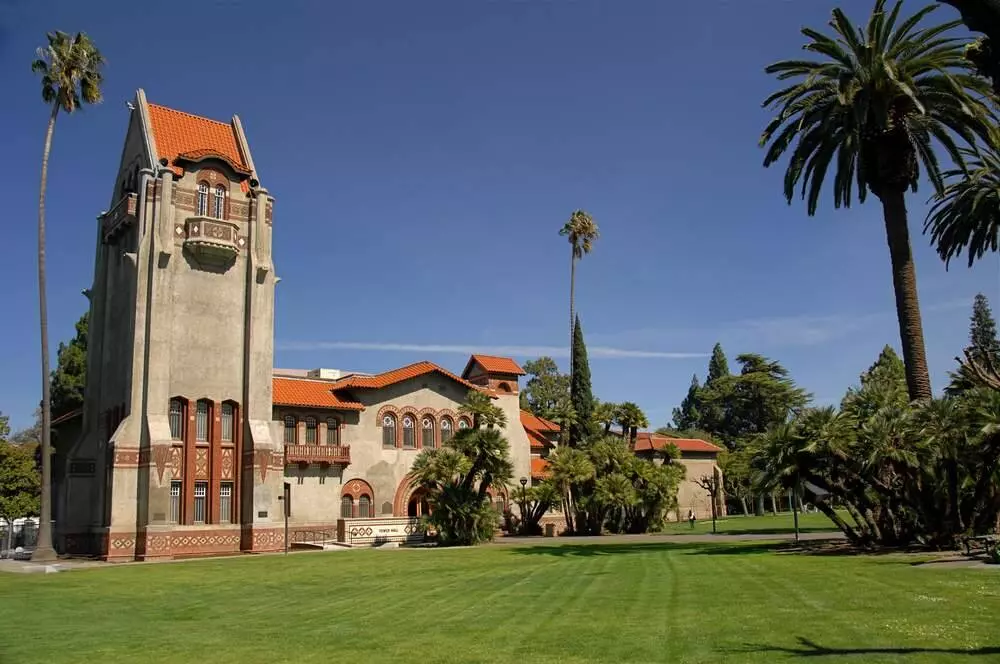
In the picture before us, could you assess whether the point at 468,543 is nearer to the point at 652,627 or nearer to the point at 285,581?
the point at 285,581

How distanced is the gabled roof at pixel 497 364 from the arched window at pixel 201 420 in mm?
22869

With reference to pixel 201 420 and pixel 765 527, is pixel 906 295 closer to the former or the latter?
pixel 765 527

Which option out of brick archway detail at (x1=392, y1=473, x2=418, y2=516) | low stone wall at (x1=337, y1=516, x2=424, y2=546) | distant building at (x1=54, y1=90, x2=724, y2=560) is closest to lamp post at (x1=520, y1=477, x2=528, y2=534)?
brick archway detail at (x1=392, y1=473, x2=418, y2=516)

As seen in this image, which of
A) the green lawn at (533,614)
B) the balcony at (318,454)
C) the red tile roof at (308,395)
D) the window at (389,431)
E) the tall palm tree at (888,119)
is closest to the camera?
the green lawn at (533,614)

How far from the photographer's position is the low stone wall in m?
45.6

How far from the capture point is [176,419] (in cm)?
4075

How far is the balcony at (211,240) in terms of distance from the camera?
138ft

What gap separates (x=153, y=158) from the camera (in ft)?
140

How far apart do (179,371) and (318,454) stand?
10.6 metres

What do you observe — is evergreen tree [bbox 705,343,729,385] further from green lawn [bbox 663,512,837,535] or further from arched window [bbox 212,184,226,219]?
arched window [bbox 212,184,226,219]

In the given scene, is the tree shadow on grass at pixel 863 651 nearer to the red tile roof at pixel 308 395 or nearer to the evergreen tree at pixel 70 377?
the red tile roof at pixel 308 395

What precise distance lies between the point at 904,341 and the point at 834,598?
1797 centimetres

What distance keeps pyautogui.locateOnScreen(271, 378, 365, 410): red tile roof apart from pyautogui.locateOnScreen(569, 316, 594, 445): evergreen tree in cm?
2045

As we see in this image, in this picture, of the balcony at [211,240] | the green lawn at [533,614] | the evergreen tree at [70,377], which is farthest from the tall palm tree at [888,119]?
the evergreen tree at [70,377]
